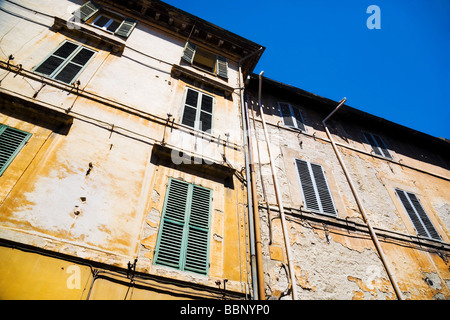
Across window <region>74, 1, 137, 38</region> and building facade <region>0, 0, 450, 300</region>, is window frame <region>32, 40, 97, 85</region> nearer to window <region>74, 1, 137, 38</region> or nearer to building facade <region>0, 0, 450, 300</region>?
building facade <region>0, 0, 450, 300</region>

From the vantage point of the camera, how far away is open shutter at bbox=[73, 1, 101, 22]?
7.89m

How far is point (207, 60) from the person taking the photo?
396 inches

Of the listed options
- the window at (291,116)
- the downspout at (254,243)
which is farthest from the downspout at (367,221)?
the downspout at (254,243)

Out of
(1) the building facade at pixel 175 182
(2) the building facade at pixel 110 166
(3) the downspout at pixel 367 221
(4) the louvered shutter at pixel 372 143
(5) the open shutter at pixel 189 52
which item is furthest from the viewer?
(4) the louvered shutter at pixel 372 143

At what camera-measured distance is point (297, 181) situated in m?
7.55

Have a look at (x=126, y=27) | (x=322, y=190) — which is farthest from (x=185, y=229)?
(x=126, y=27)

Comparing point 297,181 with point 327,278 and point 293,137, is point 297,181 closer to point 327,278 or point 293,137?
point 293,137

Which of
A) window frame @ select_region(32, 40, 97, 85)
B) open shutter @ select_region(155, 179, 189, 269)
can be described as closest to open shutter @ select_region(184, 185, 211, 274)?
open shutter @ select_region(155, 179, 189, 269)

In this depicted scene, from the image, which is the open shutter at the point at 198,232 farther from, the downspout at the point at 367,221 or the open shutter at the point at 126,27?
the open shutter at the point at 126,27

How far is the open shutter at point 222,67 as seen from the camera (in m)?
9.22

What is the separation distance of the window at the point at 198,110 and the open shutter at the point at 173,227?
2019 mm

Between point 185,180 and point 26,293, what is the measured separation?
3125 millimetres

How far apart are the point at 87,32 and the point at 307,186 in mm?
7434
